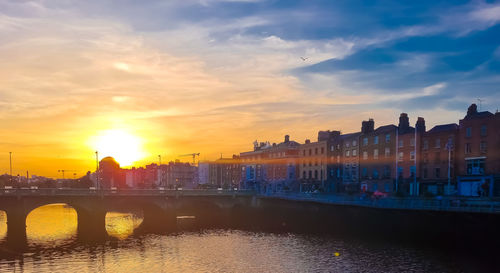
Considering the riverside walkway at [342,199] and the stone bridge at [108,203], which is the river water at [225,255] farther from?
the riverside walkway at [342,199]

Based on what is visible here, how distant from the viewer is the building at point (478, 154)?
78.5 m

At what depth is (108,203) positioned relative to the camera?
8969cm

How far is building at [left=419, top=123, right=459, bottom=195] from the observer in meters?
86.8

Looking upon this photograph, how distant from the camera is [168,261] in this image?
55438mm

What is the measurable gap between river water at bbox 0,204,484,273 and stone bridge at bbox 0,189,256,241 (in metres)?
6.91

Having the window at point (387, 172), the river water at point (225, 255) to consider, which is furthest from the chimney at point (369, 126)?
the river water at point (225, 255)

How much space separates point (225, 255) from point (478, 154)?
179 ft

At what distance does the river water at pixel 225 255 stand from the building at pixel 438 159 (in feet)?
105

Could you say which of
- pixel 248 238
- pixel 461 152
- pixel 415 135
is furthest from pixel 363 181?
pixel 248 238

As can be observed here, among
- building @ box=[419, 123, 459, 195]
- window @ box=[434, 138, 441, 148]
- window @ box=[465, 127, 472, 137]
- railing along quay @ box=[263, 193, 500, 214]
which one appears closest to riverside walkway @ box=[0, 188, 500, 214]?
railing along quay @ box=[263, 193, 500, 214]

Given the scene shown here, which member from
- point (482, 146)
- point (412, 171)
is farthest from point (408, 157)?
point (482, 146)

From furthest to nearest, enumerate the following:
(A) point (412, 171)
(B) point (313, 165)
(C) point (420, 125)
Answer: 1. (B) point (313, 165)
2. (C) point (420, 125)
3. (A) point (412, 171)

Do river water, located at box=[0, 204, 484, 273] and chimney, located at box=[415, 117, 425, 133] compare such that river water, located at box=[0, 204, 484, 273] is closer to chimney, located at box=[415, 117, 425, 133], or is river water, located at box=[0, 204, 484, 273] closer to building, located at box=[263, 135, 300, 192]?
chimney, located at box=[415, 117, 425, 133]

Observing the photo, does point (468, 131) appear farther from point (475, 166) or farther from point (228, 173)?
point (228, 173)
